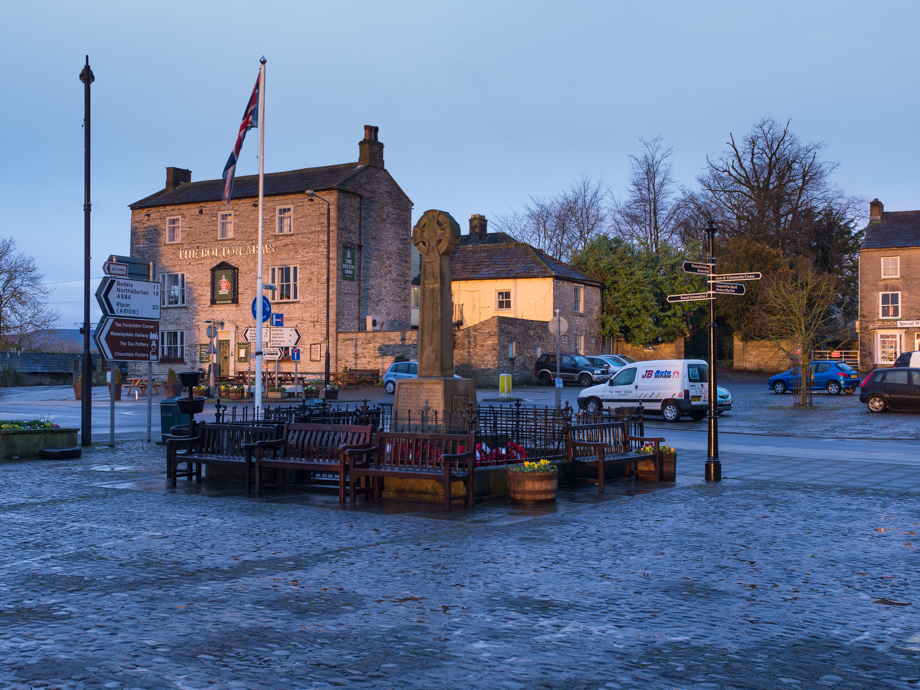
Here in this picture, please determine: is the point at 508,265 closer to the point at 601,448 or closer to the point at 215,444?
the point at 215,444

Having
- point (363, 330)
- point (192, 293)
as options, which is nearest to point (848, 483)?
point (363, 330)

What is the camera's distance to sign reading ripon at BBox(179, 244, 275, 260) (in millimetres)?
→ 49125

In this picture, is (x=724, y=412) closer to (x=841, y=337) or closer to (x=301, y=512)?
(x=301, y=512)

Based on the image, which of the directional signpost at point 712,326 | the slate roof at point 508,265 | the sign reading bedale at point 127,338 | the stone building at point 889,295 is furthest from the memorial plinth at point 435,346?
the stone building at point 889,295

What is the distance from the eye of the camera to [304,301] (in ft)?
156

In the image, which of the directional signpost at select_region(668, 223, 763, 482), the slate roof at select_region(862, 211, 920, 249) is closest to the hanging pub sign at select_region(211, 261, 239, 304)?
the slate roof at select_region(862, 211, 920, 249)

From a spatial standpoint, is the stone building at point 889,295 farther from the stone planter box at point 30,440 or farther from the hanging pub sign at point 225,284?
the stone planter box at point 30,440

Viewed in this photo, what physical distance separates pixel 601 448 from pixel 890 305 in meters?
49.7

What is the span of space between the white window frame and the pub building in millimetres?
28684

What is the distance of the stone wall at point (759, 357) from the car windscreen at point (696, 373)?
114 ft

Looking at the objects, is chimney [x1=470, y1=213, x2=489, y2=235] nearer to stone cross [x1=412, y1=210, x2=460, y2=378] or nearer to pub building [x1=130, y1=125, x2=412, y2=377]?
pub building [x1=130, y1=125, x2=412, y2=377]

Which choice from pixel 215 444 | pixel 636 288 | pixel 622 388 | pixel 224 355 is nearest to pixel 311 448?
pixel 215 444

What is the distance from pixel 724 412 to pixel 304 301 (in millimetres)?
25153

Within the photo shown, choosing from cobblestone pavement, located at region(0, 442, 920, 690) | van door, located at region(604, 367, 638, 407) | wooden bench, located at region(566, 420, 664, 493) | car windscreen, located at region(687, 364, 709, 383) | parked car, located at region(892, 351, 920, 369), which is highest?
parked car, located at region(892, 351, 920, 369)
